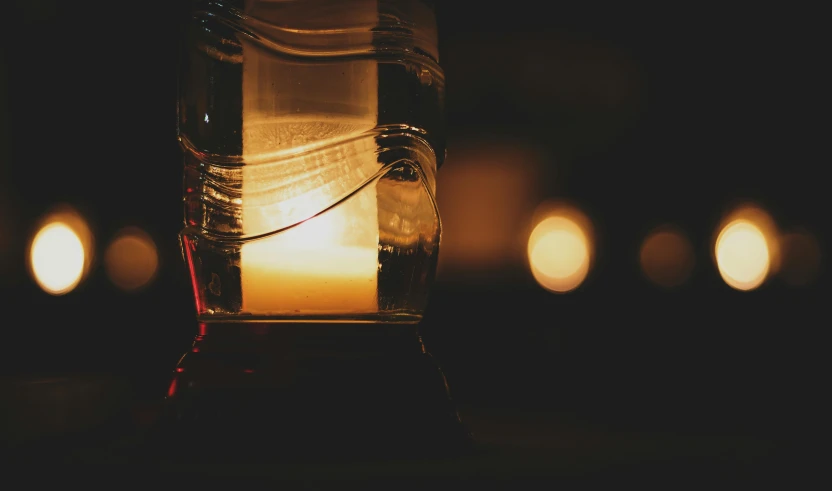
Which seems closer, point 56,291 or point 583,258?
point 56,291

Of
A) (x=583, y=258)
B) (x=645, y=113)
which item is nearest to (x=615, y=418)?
(x=645, y=113)

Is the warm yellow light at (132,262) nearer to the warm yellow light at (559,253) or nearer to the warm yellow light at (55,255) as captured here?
the warm yellow light at (55,255)

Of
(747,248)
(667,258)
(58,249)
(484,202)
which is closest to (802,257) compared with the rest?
(747,248)

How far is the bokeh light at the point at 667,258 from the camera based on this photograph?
12.4 ft

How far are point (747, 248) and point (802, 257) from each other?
0.37 m

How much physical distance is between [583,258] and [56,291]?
2.24 meters

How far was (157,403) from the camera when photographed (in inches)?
37.9

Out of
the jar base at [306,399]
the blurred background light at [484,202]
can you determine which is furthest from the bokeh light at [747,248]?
the jar base at [306,399]

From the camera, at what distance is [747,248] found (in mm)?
3908

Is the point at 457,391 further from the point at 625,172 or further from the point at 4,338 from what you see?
the point at 625,172

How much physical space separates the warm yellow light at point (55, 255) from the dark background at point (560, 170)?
86 millimetres

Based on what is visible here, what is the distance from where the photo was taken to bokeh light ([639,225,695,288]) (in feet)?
12.4

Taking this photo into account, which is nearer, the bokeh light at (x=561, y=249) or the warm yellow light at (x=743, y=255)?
the warm yellow light at (x=743, y=255)

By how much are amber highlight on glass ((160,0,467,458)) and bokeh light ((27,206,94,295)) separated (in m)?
2.27
